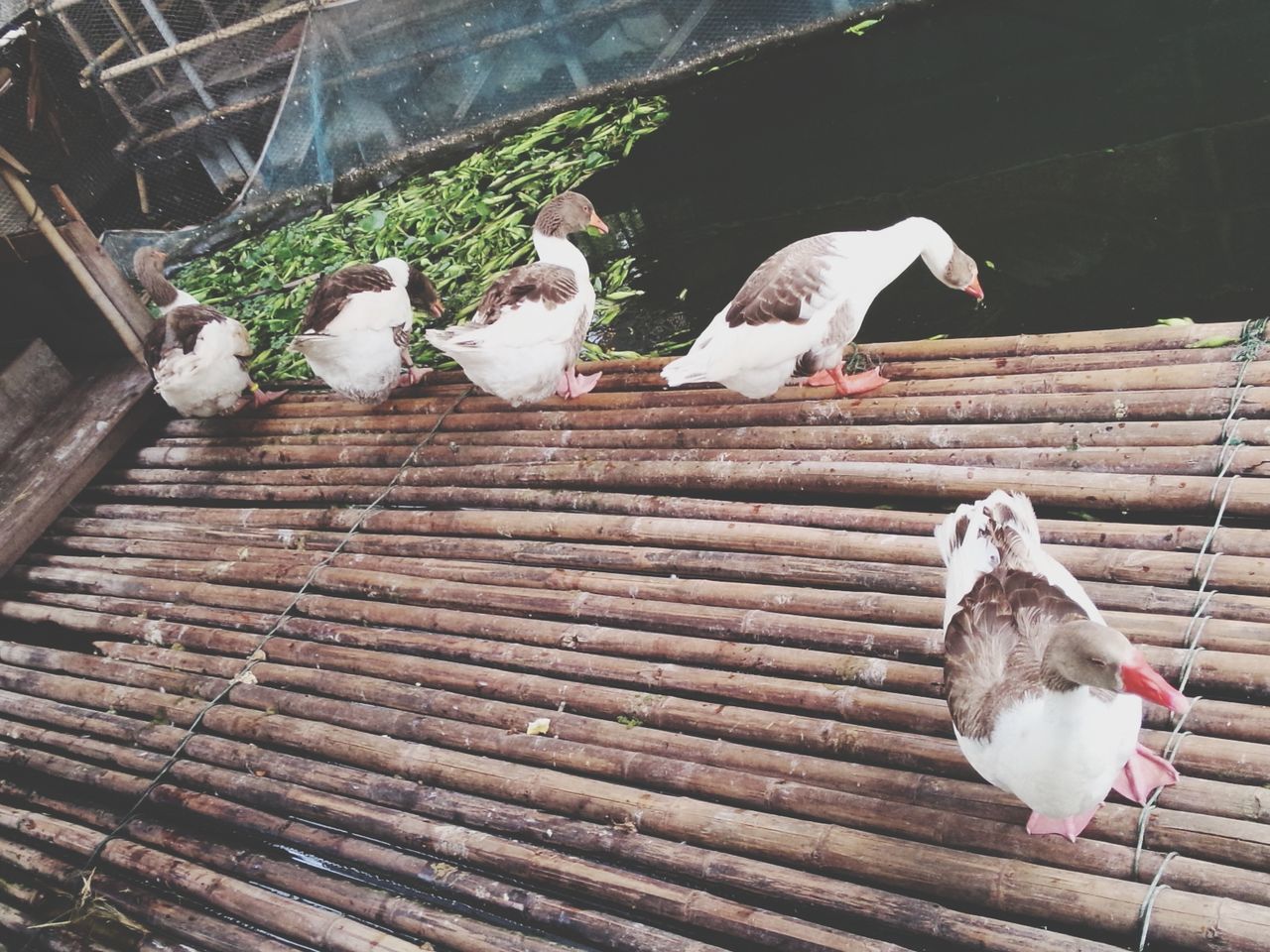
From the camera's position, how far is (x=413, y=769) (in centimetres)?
371

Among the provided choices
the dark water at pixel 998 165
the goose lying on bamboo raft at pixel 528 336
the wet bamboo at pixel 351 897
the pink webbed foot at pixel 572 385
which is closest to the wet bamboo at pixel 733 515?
the goose lying on bamboo raft at pixel 528 336

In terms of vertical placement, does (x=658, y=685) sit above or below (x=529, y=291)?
below

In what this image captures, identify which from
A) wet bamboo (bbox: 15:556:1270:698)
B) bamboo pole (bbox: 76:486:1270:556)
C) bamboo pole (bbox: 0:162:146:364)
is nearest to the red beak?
wet bamboo (bbox: 15:556:1270:698)

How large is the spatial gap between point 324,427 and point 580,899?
365cm

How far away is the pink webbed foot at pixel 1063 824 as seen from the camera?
2621mm

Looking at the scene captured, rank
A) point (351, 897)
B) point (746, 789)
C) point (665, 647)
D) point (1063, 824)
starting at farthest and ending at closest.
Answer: point (665, 647) < point (351, 897) < point (746, 789) < point (1063, 824)

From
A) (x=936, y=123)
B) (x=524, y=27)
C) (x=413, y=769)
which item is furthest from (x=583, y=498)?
(x=524, y=27)

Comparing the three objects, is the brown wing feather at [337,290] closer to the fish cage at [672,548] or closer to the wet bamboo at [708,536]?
the fish cage at [672,548]

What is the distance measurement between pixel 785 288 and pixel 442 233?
15.6 feet

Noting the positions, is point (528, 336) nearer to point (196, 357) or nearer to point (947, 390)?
point (947, 390)

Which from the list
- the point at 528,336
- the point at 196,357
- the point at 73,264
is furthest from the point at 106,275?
the point at 528,336

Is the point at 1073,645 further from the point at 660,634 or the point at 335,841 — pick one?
the point at 335,841

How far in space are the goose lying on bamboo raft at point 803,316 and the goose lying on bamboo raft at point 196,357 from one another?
3.06 metres

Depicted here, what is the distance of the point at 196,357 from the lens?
5836 millimetres
